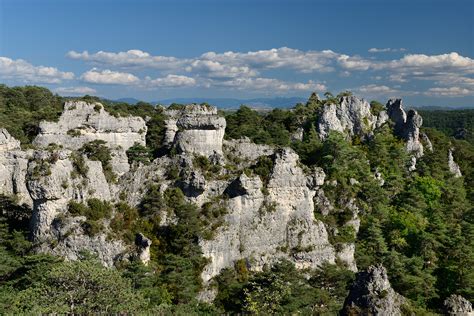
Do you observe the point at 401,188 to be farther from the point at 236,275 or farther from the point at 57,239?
the point at 57,239

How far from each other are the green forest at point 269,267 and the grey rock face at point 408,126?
12.2 feet

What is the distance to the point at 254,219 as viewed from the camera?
36219mm

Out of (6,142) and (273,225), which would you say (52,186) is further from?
(273,225)

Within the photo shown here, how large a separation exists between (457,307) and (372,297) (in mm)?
11210

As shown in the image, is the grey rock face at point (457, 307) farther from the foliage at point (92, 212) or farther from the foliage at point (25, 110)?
the foliage at point (25, 110)

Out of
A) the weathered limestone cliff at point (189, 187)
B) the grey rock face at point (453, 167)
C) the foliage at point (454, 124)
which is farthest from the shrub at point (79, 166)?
the foliage at point (454, 124)

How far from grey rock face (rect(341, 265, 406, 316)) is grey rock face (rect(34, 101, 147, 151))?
77.3 feet

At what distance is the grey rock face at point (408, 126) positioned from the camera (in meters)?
61.8

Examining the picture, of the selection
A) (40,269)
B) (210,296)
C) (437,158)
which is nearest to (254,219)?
(210,296)

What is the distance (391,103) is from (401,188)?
63.0ft

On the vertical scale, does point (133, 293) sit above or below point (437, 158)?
below

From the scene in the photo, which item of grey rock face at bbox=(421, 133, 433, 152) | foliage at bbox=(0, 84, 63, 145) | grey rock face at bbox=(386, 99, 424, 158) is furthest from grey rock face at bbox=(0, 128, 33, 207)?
grey rock face at bbox=(421, 133, 433, 152)

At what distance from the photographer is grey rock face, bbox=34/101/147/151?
38.2 meters

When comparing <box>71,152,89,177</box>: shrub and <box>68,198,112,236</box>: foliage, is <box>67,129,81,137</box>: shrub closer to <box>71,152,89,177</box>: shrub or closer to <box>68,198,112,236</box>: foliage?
<box>71,152,89,177</box>: shrub
